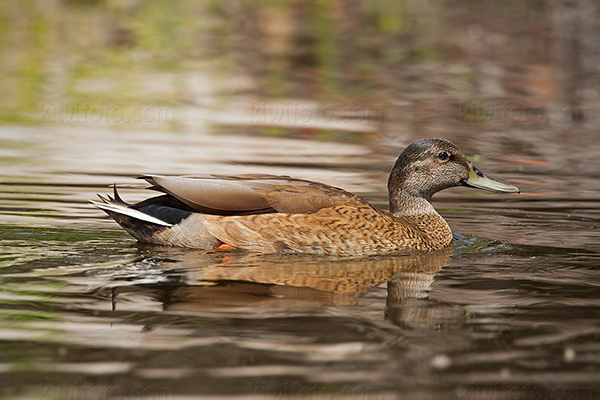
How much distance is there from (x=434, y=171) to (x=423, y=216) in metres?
0.40

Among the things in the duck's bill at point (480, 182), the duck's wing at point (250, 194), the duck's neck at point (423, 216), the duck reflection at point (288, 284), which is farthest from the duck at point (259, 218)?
the duck's bill at point (480, 182)

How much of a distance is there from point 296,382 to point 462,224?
4.76 meters

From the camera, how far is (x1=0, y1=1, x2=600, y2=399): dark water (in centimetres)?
482

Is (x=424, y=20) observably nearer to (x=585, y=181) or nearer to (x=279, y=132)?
(x=279, y=132)

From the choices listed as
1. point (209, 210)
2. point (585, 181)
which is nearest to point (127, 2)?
point (585, 181)

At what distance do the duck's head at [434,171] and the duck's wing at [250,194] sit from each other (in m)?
0.83

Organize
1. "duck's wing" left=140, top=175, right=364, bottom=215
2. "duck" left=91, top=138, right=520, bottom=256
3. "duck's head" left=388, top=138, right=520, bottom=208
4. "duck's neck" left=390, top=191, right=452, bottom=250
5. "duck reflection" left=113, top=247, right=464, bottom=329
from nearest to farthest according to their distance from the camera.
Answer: "duck reflection" left=113, top=247, right=464, bottom=329 < "duck's wing" left=140, top=175, right=364, bottom=215 < "duck" left=91, top=138, right=520, bottom=256 < "duck's neck" left=390, top=191, right=452, bottom=250 < "duck's head" left=388, top=138, right=520, bottom=208

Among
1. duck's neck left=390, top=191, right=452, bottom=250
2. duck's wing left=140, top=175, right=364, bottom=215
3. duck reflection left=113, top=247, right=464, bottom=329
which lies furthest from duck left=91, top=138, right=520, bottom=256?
duck's neck left=390, top=191, right=452, bottom=250

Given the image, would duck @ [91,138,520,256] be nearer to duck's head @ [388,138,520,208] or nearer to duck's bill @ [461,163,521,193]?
duck's head @ [388,138,520,208]

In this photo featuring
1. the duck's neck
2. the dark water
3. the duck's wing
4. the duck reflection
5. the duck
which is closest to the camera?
the dark water

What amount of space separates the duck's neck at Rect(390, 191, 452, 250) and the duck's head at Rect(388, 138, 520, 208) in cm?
5

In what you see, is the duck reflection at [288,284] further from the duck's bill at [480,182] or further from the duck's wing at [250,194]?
the duck's bill at [480,182]

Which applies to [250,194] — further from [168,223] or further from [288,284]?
[288,284]

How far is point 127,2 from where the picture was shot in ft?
110
